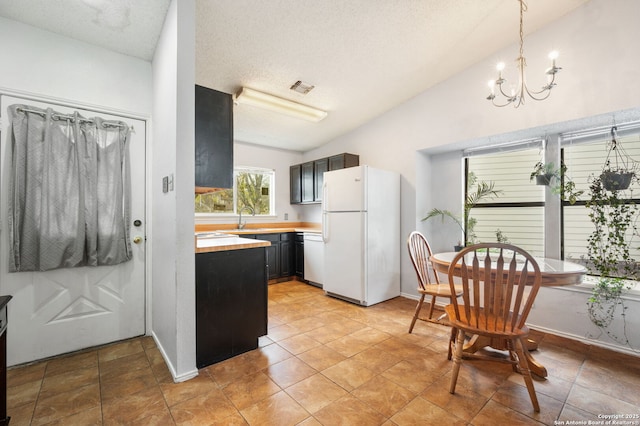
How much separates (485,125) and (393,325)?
2.39 metres

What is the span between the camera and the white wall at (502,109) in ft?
7.54

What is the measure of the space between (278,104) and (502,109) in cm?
251

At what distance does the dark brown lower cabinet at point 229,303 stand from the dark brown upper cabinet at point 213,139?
1.95 feet

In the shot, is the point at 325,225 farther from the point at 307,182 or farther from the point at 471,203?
the point at 471,203

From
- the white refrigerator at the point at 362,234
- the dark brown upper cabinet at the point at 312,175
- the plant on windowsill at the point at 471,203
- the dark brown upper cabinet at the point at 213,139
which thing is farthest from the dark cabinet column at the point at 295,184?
the dark brown upper cabinet at the point at 213,139

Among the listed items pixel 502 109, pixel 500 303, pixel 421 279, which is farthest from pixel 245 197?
pixel 500 303

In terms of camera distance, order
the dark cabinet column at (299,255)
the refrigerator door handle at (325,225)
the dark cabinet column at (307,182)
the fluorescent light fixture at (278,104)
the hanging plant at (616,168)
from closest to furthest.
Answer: the hanging plant at (616,168)
the fluorescent light fixture at (278,104)
the refrigerator door handle at (325,225)
the dark cabinet column at (299,255)
the dark cabinet column at (307,182)

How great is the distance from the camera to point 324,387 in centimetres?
184

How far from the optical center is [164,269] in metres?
2.19

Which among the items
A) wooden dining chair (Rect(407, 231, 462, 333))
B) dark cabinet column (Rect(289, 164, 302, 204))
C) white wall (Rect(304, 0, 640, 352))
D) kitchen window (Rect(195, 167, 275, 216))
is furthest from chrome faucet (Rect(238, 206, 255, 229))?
wooden dining chair (Rect(407, 231, 462, 333))

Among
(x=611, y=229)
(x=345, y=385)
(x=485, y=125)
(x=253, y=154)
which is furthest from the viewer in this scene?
(x=253, y=154)

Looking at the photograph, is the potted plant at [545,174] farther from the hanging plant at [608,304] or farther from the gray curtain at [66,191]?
the gray curtain at [66,191]

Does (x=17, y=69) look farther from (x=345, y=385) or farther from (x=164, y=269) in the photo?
(x=345, y=385)

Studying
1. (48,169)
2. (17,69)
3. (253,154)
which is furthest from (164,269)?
(253,154)
